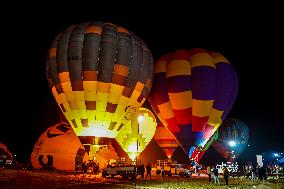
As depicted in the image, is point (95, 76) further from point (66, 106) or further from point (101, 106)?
point (66, 106)

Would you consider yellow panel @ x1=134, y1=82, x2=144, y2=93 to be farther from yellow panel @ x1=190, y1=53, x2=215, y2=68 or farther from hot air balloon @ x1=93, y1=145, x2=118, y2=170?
hot air balloon @ x1=93, y1=145, x2=118, y2=170

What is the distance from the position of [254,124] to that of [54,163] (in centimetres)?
4568

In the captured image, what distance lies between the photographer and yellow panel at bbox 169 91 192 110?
27172 mm

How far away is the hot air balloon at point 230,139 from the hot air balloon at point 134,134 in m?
16.3

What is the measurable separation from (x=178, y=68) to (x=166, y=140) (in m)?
8.55

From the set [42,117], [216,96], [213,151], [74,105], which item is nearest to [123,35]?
[74,105]

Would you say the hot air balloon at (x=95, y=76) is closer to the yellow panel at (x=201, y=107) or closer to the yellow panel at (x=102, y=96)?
the yellow panel at (x=102, y=96)

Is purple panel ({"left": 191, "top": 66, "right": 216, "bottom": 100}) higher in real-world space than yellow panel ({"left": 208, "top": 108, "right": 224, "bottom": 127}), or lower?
higher

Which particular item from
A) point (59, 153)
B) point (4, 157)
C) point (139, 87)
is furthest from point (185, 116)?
point (4, 157)

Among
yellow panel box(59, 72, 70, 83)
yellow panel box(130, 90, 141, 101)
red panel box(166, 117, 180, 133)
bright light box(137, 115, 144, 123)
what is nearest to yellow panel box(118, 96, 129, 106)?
yellow panel box(130, 90, 141, 101)

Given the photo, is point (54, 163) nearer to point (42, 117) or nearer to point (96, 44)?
point (96, 44)

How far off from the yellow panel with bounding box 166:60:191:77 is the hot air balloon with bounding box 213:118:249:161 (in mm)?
19011

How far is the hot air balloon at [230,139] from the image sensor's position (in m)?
44.3

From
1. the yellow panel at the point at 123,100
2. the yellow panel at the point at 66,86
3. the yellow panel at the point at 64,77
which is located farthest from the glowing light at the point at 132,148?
the yellow panel at the point at 64,77
